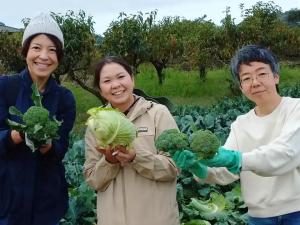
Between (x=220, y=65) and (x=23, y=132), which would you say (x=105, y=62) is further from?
(x=220, y=65)

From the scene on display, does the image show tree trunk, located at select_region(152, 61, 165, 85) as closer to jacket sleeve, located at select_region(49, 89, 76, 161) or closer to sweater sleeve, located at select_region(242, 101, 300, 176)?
jacket sleeve, located at select_region(49, 89, 76, 161)

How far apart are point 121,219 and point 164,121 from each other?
1.68ft

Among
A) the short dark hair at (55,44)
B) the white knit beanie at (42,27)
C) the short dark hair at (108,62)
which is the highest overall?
the white knit beanie at (42,27)

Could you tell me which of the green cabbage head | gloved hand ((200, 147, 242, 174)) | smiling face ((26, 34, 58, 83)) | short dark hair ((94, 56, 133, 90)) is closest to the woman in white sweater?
gloved hand ((200, 147, 242, 174))

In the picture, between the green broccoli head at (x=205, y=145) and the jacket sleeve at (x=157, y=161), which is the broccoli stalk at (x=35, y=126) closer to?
the jacket sleeve at (x=157, y=161)

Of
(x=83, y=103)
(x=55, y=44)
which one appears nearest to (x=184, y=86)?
(x=83, y=103)

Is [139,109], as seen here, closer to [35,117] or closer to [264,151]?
[35,117]

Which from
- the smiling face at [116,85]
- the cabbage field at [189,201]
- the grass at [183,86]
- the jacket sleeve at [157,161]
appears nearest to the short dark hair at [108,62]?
the smiling face at [116,85]

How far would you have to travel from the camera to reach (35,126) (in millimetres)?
2229

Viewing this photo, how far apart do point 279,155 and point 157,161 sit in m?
0.56

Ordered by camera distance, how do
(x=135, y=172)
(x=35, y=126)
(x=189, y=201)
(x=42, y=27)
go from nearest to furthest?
(x=35, y=126) → (x=135, y=172) → (x=42, y=27) → (x=189, y=201)

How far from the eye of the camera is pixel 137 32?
1536cm

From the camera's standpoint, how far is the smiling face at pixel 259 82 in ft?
7.71

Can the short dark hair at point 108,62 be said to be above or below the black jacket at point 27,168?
above
